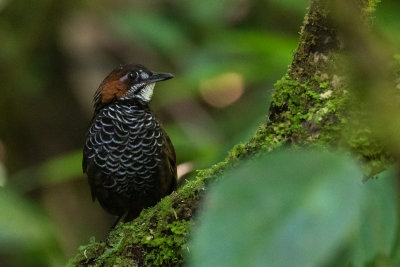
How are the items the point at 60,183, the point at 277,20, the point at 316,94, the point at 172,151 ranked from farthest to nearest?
the point at 60,183, the point at 277,20, the point at 172,151, the point at 316,94

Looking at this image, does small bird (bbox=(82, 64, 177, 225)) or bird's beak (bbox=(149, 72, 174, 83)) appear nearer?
small bird (bbox=(82, 64, 177, 225))

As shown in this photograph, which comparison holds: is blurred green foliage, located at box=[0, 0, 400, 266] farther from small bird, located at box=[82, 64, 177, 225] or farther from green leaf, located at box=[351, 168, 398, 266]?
green leaf, located at box=[351, 168, 398, 266]

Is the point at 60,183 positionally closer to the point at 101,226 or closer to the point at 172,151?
the point at 101,226

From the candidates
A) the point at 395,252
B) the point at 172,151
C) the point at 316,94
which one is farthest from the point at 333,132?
the point at 172,151

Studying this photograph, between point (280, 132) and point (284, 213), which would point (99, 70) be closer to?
point (280, 132)

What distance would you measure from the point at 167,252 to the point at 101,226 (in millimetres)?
4252

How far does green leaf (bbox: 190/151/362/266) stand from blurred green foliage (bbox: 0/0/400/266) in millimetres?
1881

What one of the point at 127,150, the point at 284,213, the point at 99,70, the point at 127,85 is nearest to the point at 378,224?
the point at 284,213

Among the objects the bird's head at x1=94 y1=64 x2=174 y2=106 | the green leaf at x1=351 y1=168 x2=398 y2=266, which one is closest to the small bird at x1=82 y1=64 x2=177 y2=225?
the bird's head at x1=94 y1=64 x2=174 y2=106

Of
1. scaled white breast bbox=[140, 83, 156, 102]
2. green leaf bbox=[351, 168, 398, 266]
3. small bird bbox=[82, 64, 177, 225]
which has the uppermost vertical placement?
green leaf bbox=[351, 168, 398, 266]

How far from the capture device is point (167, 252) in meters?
2.38

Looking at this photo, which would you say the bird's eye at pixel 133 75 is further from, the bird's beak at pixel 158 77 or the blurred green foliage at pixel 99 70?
the blurred green foliage at pixel 99 70

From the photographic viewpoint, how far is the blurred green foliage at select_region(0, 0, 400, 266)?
362cm

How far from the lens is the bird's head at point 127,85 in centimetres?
437
